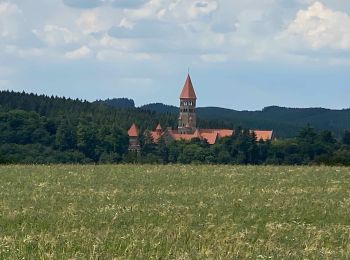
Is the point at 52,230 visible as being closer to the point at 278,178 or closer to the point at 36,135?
the point at 278,178

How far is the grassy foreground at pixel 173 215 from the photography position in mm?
13625

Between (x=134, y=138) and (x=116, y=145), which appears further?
(x=134, y=138)

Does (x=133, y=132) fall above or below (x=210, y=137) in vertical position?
above

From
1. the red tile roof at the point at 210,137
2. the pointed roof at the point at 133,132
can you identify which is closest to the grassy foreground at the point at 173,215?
the red tile roof at the point at 210,137

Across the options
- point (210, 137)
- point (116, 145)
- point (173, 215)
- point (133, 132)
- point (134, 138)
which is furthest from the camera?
point (210, 137)

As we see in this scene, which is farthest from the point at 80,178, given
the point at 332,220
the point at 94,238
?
the point at 94,238

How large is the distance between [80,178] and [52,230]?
40.1ft

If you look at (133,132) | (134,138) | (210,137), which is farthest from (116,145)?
(210,137)

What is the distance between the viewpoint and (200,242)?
571 inches

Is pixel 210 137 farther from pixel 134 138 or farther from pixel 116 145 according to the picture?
pixel 116 145

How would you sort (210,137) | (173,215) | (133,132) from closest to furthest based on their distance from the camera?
(173,215) → (133,132) → (210,137)

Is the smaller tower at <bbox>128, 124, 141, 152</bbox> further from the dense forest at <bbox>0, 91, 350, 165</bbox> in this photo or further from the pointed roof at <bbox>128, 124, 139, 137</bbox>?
the dense forest at <bbox>0, 91, 350, 165</bbox>

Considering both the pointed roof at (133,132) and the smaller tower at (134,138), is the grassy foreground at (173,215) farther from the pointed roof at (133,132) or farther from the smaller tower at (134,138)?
the pointed roof at (133,132)

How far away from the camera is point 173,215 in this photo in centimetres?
1805
